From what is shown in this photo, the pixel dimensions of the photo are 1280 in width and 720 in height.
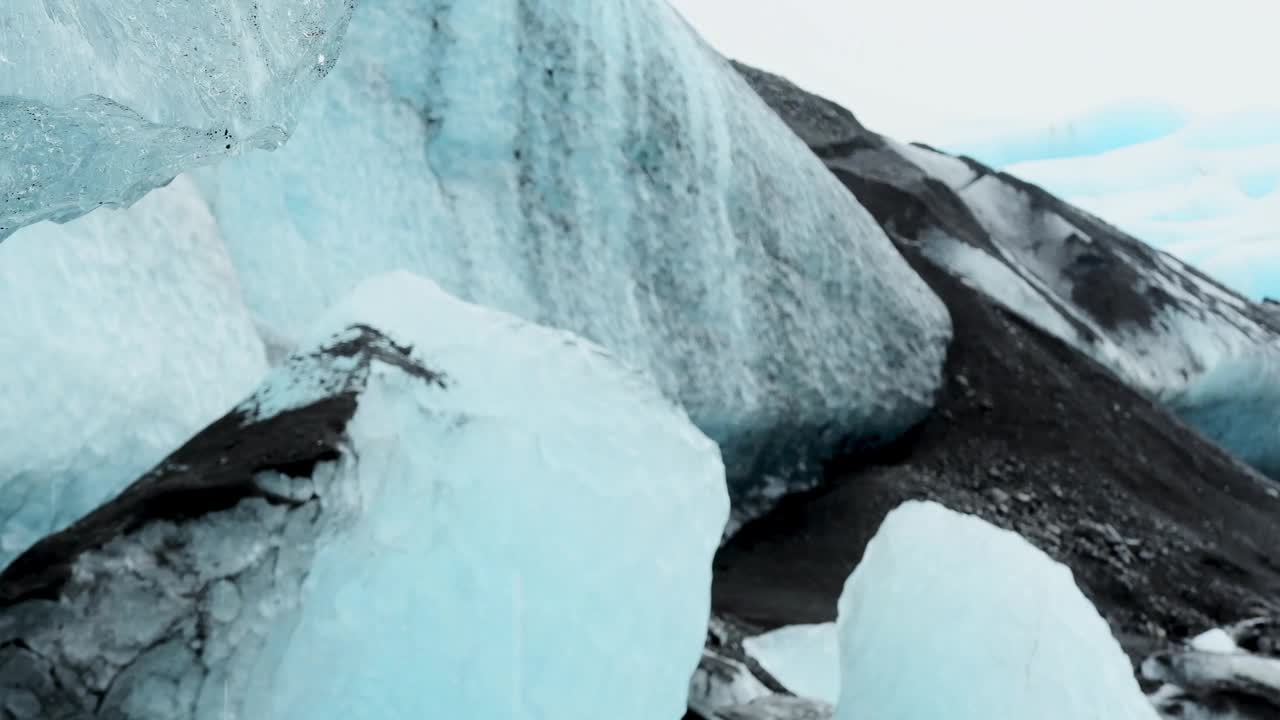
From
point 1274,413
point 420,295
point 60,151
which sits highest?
point 60,151

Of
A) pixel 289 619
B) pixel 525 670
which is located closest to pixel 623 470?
pixel 525 670

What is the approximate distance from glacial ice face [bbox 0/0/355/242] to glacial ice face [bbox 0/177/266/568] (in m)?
1.37

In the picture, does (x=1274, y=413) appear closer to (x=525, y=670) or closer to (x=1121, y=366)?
(x=1121, y=366)

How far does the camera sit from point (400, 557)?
7.42ft

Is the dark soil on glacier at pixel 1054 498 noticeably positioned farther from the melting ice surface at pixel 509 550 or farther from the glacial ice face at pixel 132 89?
the glacial ice face at pixel 132 89

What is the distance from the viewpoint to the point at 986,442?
28.9 ft

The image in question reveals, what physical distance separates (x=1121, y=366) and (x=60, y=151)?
12.6 m

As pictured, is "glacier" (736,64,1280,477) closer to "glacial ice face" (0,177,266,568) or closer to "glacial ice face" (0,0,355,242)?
"glacial ice face" (0,177,266,568)

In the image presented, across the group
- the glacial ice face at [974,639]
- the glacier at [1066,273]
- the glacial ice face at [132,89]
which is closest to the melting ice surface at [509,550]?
the glacial ice face at [974,639]

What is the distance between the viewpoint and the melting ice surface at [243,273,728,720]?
7.04ft

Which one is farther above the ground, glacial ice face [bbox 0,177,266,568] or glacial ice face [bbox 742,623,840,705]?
glacial ice face [bbox 0,177,266,568]

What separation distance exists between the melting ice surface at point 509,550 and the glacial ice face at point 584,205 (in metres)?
2.93

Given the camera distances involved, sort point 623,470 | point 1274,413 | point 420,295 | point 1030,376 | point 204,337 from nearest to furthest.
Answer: point 623,470 → point 420,295 → point 204,337 → point 1030,376 → point 1274,413

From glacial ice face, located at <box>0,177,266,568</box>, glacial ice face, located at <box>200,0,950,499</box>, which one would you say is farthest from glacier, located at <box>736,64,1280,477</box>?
glacial ice face, located at <box>0,177,266,568</box>
